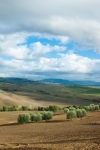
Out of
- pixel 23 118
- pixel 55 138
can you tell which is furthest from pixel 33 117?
pixel 55 138

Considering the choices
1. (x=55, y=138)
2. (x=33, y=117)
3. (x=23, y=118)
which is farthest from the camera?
(x=33, y=117)

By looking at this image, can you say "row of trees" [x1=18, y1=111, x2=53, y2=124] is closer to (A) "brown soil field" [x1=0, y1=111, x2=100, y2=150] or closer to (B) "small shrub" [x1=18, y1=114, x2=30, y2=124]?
(B) "small shrub" [x1=18, y1=114, x2=30, y2=124]

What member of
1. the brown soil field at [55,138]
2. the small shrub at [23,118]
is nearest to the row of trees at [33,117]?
the small shrub at [23,118]

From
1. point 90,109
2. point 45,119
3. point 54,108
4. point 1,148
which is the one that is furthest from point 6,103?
point 1,148

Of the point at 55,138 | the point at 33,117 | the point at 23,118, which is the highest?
the point at 33,117

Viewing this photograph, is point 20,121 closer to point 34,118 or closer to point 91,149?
point 34,118

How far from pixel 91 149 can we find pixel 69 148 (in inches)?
59.9

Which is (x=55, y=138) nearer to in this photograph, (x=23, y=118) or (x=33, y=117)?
(x=23, y=118)

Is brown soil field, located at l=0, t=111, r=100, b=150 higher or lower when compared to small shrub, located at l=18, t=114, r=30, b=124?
lower

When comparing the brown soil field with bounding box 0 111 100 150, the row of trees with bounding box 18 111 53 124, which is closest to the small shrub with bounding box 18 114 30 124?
the row of trees with bounding box 18 111 53 124

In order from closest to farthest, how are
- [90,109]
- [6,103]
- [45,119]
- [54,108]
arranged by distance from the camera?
1. [45,119]
2. [90,109]
3. [54,108]
4. [6,103]

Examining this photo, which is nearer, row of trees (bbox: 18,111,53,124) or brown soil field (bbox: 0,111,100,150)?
brown soil field (bbox: 0,111,100,150)

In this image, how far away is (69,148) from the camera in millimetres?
17625

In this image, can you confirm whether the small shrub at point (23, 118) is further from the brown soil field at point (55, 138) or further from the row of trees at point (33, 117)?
the brown soil field at point (55, 138)
